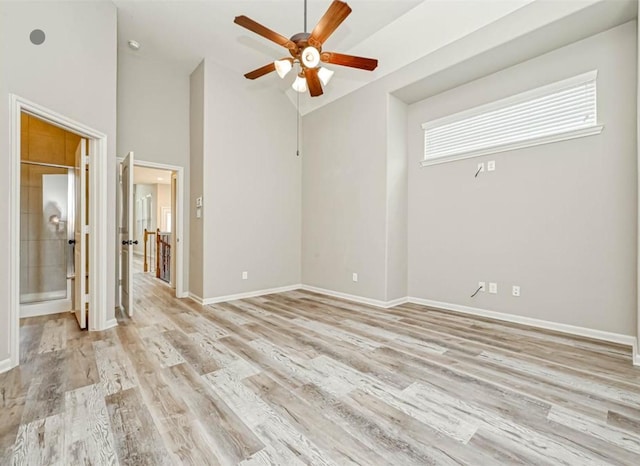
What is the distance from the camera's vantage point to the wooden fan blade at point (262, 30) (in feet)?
7.61

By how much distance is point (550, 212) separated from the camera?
3342mm

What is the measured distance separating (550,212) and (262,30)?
3.52 meters

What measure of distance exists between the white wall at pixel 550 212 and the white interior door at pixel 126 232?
4122mm

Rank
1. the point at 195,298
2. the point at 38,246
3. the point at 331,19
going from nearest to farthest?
the point at 331,19 < the point at 38,246 < the point at 195,298

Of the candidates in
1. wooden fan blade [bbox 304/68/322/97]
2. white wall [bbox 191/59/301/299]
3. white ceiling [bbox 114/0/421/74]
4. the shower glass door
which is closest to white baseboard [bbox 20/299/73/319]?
the shower glass door

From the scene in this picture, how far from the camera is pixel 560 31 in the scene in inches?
117

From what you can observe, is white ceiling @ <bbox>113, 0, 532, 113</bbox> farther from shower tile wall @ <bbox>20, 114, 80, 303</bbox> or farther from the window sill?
shower tile wall @ <bbox>20, 114, 80, 303</bbox>

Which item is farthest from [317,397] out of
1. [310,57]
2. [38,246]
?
[38,246]

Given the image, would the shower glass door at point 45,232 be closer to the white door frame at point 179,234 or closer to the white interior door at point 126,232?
the white interior door at point 126,232

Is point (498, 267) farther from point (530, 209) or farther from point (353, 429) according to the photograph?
point (353, 429)

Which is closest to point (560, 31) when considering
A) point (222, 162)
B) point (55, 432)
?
point (222, 162)

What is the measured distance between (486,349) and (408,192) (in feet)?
8.56

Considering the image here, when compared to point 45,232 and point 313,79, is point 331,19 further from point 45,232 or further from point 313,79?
point 45,232

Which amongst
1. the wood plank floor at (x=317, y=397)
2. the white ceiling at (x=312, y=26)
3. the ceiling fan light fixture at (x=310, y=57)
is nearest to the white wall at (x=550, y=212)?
the wood plank floor at (x=317, y=397)
